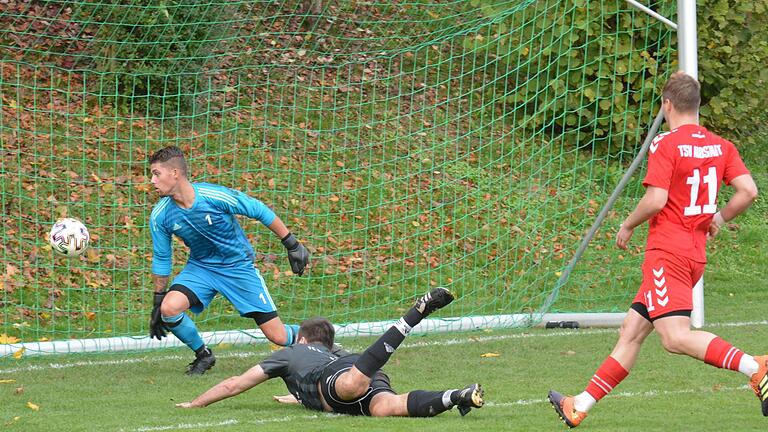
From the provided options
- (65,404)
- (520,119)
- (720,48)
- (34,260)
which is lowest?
(65,404)

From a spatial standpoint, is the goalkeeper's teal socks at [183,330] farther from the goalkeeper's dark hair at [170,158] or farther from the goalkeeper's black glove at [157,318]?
the goalkeeper's dark hair at [170,158]

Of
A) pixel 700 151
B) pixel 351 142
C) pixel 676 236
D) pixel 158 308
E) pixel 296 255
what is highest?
pixel 351 142

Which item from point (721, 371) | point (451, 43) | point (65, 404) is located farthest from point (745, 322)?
point (65, 404)

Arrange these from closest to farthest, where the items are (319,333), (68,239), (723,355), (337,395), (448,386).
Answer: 1. (723,355)
2. (337,395)
3. (319,333)
4. (448,386)
5. (68,239)

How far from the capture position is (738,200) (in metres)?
5.80

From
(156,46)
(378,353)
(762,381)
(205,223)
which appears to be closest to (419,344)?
(205,223)

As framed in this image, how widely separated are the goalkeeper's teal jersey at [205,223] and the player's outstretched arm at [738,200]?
3082 millimetres

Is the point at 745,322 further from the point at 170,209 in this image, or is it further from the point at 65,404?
the point at 65,404

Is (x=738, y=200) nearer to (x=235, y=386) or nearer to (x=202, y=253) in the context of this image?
(x=235, y=386)

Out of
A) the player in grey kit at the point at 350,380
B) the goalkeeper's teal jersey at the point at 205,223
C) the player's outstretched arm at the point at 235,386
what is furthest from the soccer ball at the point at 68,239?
the player's outstretched arm at the point at 235,386

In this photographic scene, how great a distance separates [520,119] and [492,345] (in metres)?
4.06

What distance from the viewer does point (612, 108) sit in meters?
11.7

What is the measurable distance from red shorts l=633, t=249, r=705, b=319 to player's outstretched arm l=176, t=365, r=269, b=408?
85.5 inches

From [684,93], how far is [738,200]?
649 millimetres
